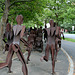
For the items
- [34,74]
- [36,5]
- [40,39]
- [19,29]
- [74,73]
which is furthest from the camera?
[36,5]

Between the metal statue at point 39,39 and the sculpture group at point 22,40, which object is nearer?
the sculpture group at point 22,40

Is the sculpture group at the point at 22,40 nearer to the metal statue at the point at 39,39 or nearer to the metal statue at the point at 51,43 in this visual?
the metal statue at the point at 51,43

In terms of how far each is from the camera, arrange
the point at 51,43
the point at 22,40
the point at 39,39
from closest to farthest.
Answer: the point at 22,40 < the point at 51,43 < the point at 39,39

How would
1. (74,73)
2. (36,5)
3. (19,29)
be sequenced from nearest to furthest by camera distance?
1. (19,29)
2. (74,73)
3. (36,5)

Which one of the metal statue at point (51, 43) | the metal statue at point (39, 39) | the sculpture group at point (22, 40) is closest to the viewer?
the sculpture group at point (22, 40)

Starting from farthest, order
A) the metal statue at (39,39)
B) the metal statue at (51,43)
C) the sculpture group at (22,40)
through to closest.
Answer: the metal statue at (39,39), the metal statue at (51,43), the sculpture group at (22,40)

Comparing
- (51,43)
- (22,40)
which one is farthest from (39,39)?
(22,40)

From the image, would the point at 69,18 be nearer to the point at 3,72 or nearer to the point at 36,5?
the point at 36,5

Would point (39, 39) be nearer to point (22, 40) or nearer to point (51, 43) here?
point (51, 43)

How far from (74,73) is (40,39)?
18.1 ft

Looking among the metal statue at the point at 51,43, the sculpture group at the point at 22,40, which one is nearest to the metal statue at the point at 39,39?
the sculpture group at the point at 22,40

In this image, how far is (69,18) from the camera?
2414cm

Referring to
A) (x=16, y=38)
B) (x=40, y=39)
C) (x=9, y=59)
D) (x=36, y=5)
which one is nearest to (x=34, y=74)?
(x=9, y=59)

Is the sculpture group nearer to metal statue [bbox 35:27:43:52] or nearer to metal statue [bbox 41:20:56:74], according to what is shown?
metal statue [bbox 41:20:56:74]
